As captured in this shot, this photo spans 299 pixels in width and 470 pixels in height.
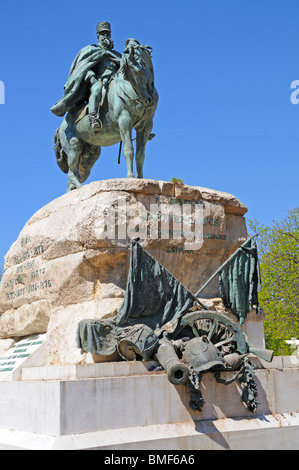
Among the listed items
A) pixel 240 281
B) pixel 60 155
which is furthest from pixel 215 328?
pixel 60 155

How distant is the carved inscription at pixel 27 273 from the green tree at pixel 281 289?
15.9 metres

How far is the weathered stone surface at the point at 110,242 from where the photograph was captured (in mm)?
8125

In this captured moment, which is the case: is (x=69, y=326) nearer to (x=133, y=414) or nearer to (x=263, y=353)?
(x=133, y=414)

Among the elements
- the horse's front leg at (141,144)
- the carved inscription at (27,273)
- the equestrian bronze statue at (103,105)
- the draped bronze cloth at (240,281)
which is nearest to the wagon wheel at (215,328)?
the draped bronze cloth at (240,281)

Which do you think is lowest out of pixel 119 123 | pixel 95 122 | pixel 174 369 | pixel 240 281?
pixel 174 369

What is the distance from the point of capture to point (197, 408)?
6.80 meters

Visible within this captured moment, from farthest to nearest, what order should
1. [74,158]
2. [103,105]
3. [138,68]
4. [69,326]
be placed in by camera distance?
[74,158] → [103,105] → [138,68] → [69,326]

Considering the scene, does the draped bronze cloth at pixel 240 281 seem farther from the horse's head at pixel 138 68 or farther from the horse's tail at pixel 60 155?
the horse's tail at pixel 60 155

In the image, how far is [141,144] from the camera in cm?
1103

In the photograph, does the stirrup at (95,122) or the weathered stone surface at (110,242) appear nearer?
the weathered stone surface at (110,242)

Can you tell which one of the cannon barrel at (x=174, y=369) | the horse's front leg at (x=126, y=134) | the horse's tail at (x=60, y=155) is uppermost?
the horse's tail at (x=60, y=155)

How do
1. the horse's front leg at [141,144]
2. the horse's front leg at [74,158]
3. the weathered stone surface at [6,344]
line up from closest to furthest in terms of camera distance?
the weathered stone surface at [6,344]
the horse's front leg at [141,144]
the horse's front leg at [74,158]

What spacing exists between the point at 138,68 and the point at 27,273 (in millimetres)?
3781
